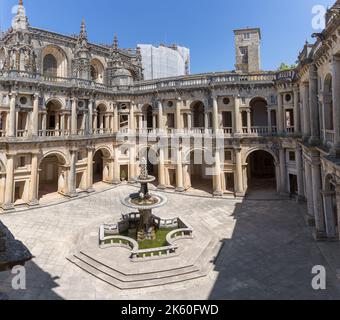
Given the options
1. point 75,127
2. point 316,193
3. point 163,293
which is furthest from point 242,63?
point 163,293

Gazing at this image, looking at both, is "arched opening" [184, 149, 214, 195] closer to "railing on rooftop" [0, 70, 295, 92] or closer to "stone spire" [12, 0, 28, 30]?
"railing on rooftop" [0, 70, 295, 92]

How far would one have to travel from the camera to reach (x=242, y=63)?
41.8 metres

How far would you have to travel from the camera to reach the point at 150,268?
14508 mm

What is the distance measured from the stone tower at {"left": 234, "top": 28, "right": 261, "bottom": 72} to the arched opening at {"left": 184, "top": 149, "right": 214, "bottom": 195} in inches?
614

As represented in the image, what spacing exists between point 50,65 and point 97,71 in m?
A: 6.65

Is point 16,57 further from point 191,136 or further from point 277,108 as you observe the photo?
point 277,108

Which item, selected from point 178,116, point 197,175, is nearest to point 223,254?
point 178,116

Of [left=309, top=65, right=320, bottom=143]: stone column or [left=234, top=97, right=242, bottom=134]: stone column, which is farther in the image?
[left=234, top=97, right=242, bottom=134]: stone column

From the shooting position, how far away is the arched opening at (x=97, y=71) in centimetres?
3828

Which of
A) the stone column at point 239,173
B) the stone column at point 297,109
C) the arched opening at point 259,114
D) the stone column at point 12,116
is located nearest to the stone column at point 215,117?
the stone column at point 239,173

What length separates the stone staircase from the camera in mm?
13688

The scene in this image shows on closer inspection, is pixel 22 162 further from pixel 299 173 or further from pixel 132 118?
pixel 299 173

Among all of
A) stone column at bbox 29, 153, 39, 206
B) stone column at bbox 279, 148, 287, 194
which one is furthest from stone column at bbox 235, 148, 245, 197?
stone column at bbox 29, 153, 39, 206

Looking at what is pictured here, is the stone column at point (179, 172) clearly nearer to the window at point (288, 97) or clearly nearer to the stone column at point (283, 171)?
the stone column at point (283, 171)
